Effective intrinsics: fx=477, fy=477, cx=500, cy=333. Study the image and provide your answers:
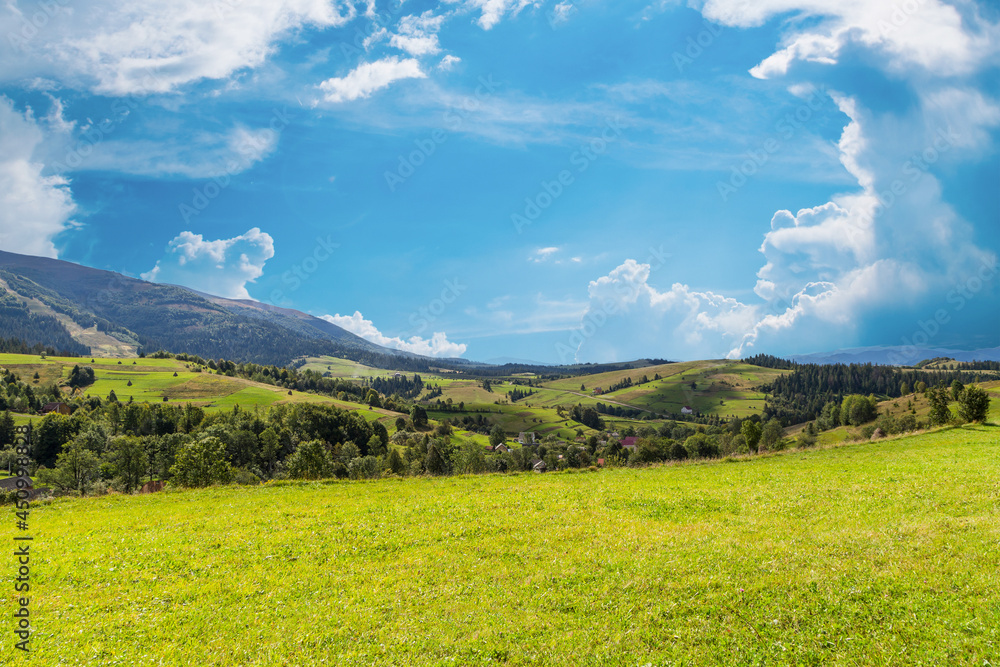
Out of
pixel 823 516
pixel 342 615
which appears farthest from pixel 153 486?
pixel 823 516

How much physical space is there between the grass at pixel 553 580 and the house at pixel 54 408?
201 metres

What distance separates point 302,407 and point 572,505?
5861 inches

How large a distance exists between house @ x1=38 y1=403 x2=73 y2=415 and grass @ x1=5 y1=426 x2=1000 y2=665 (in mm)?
201143

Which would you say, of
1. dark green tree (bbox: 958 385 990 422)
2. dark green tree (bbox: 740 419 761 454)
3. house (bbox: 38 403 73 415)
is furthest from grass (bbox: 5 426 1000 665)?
house (bbox: 38 403 73 415)

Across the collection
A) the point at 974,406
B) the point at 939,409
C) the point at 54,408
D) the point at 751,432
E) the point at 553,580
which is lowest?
the point at 54,408

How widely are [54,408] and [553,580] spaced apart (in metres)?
235

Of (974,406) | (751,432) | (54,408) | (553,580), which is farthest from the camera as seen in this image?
(54,408)

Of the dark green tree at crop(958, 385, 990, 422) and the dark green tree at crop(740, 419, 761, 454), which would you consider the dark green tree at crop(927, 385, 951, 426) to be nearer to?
the dark green tree at crop(958, 385, 990, 422)

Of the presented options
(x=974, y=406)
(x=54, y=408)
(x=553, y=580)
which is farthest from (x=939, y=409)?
(x=54, y=408)

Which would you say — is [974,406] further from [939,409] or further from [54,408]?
[54,408]

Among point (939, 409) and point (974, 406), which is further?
point (939, 409)

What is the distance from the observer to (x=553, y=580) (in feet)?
47.6

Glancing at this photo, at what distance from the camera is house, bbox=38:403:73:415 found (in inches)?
6841

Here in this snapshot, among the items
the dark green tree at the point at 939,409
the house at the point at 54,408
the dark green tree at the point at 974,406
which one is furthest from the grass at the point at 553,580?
the house at the point at 54,408
